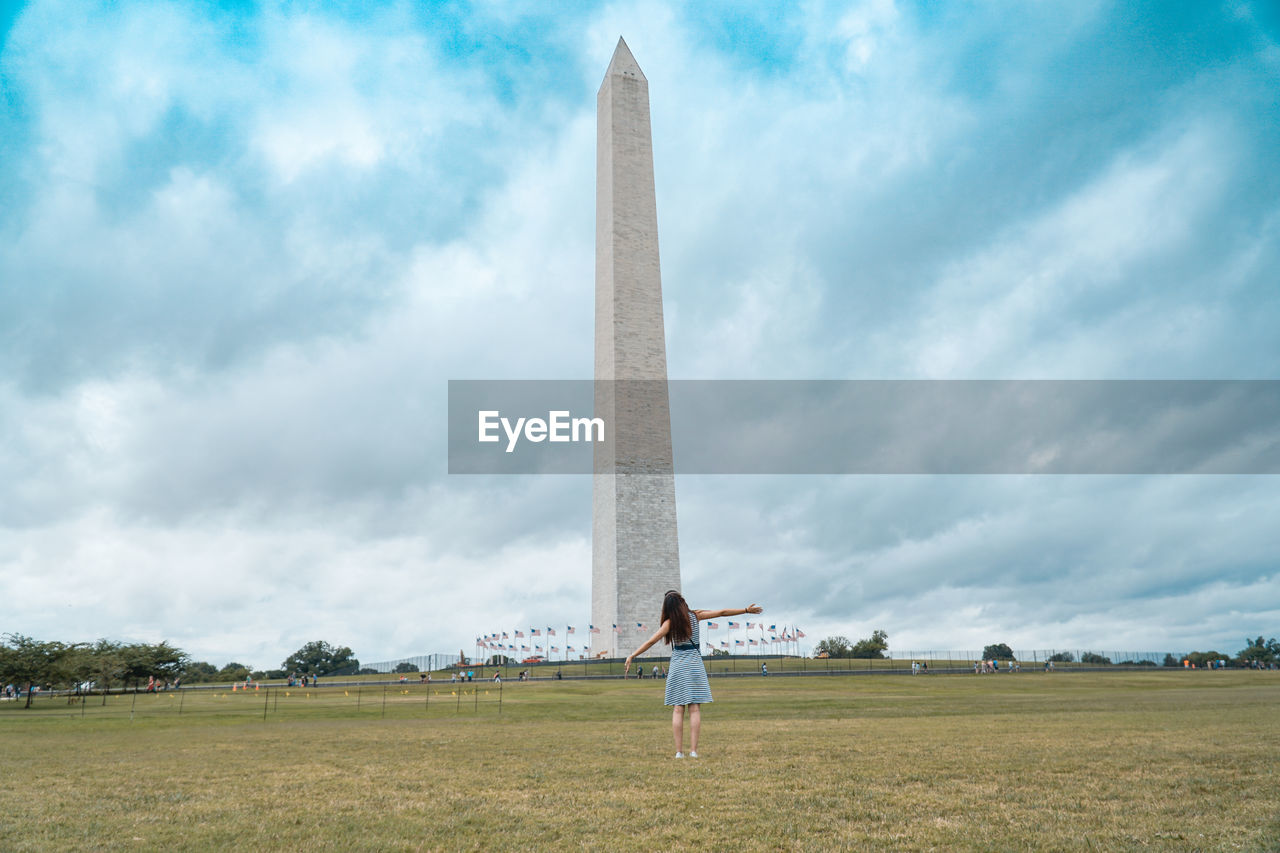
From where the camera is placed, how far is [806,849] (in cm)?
567

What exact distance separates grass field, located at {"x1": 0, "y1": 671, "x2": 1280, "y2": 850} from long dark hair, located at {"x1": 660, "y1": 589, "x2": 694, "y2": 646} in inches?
58.8

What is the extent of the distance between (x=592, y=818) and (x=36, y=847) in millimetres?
4348

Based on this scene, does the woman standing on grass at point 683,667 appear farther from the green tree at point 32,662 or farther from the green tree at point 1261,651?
the green tree at point 1261,651

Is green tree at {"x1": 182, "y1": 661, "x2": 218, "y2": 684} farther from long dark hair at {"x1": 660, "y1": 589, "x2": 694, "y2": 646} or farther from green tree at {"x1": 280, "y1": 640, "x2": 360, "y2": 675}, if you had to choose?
long dark hair at {"x1": 660, "y1": 589, "x2": 694, "y2": 646}

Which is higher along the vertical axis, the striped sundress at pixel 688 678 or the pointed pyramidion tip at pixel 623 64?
the pointed pyramidion tip at pixel 623 64

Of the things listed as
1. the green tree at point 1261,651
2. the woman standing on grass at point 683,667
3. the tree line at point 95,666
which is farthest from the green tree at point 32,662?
the green tree at point 1261,651

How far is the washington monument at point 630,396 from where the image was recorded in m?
56.8

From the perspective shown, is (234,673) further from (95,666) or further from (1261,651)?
(1261,651)

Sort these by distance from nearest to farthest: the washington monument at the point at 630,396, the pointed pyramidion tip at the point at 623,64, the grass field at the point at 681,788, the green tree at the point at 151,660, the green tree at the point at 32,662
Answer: the grass field at the point at 681,788
the green tree at the point at 32,662
the green tree at the point at 151,660
the washington monument at the point at 630,396
the pointed pyramidion tip at the point at 623,64

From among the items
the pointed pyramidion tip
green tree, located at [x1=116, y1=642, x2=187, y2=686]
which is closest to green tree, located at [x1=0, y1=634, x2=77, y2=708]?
green tree, located at [x1=116, y1=642, x2=187, y2=686]

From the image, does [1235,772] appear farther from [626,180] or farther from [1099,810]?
[626,180]

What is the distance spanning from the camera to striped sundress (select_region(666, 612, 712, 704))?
9906mm

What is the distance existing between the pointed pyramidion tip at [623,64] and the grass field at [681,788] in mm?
56460

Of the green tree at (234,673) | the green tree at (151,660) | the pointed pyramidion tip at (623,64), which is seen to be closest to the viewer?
the green tree at (151,660)
